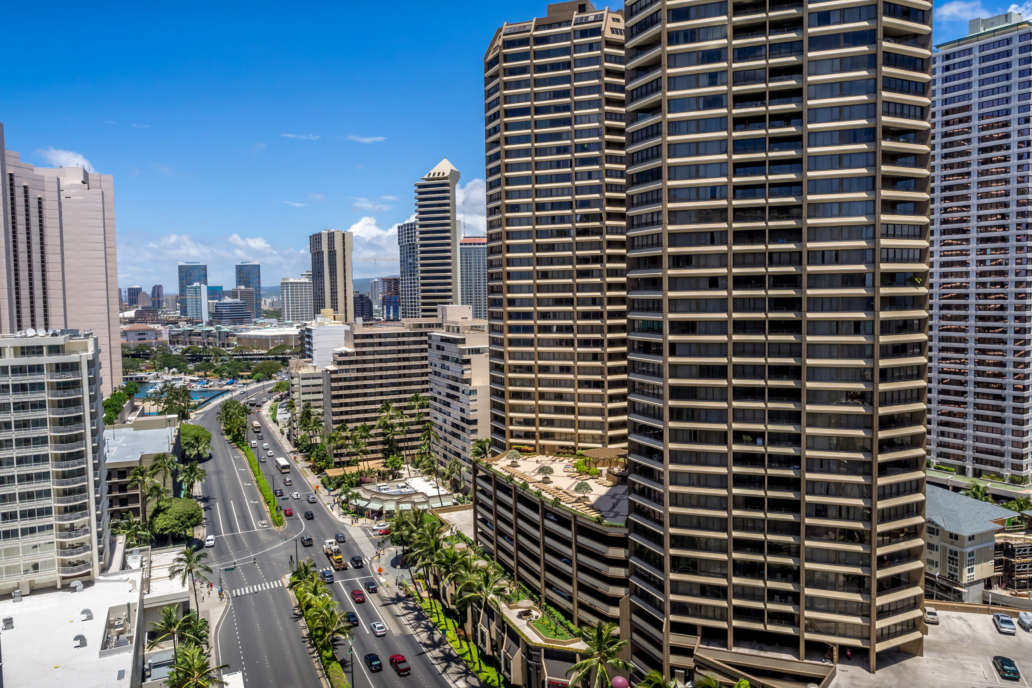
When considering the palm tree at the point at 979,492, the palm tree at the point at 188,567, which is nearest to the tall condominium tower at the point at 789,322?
the palm tree at the point at 188,567

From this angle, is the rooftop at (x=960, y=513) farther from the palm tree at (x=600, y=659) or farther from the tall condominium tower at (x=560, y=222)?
the palm tree at (x=600, y=659)

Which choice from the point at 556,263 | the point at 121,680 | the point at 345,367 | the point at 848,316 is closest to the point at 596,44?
the point at 556,263

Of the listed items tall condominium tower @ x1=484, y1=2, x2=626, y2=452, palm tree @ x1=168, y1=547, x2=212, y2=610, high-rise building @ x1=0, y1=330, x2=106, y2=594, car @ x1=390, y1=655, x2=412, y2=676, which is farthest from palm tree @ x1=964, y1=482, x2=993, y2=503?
high-rise building @ x1=0, y1=330, x2=106, y2=594

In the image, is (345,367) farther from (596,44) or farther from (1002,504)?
(1002,504)

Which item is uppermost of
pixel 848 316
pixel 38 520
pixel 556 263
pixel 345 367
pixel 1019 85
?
pixel 1019 85

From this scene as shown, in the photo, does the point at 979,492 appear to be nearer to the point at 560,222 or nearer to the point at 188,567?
the point at 560,222
